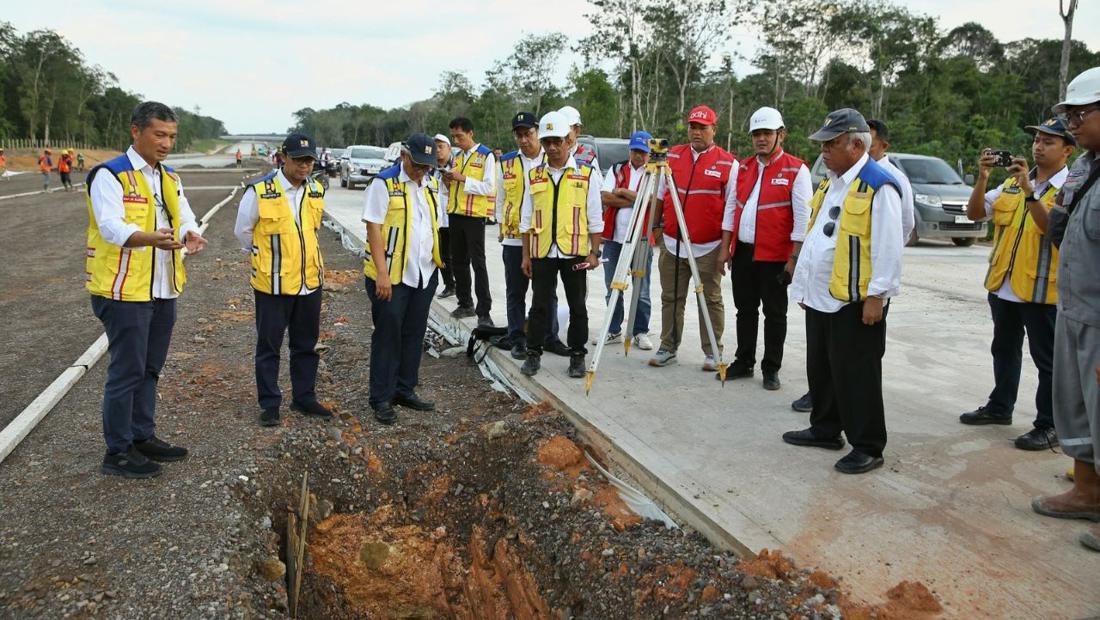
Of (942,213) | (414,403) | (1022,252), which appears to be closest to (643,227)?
(414,403)

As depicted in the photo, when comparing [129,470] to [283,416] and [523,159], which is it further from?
[523,159]

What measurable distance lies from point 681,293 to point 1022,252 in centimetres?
230

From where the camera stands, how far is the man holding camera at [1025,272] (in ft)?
14.1

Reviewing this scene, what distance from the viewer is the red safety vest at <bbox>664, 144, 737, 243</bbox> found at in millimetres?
5609

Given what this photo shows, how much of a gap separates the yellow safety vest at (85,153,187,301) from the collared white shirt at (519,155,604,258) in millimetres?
2471

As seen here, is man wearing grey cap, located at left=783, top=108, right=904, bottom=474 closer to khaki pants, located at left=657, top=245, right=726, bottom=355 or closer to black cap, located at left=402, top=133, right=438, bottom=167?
khaki pants, located at left=657, top=245, right=726, bottom=355

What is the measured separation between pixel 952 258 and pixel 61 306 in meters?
12.9

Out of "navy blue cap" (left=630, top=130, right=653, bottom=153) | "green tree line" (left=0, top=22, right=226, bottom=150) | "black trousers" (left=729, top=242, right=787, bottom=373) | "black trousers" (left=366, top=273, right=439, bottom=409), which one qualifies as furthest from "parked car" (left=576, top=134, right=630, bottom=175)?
"green tree line" (left=0, top=22, right=226, bottom=150)

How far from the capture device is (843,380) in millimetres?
4055

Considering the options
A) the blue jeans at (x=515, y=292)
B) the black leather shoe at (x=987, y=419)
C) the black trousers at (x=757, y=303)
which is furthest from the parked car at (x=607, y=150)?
the black leather shoe at (x=987, y=419)

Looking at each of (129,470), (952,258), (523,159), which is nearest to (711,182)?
(523,159)

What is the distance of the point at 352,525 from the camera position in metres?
4.40

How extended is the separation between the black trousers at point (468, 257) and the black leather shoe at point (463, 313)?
0.03 m

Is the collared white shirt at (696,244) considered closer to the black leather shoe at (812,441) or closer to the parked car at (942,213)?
the black leather shoe at (812,441)
